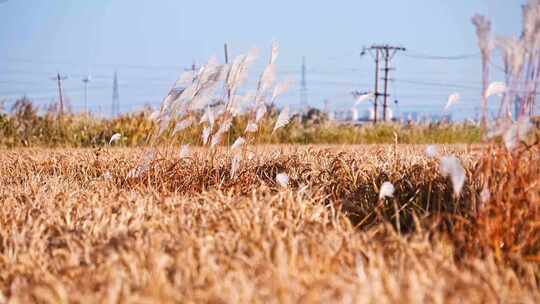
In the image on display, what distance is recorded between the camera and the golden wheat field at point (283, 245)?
79.7 inches

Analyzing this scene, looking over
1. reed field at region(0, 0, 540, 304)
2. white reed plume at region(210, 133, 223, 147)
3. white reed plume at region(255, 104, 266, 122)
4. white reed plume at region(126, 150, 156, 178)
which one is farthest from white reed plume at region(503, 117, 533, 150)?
white reed plume at region(126, 150, 156, 178)

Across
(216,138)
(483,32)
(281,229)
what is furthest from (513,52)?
(216,138)

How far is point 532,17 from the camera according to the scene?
2.85 meters

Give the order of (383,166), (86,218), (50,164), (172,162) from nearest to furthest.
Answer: (86,218) → (383,166) → (172,162) → (50,164)

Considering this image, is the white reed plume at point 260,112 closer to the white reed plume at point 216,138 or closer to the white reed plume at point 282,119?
the white reed plume at point 282,119

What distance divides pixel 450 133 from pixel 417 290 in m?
16.5

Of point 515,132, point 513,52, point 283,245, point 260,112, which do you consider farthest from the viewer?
point 260,112

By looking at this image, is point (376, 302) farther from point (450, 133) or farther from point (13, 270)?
point (450, 133)

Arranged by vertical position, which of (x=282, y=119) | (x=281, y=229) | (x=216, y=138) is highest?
(x=282, y=119)

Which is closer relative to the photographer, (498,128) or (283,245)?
(283,245)

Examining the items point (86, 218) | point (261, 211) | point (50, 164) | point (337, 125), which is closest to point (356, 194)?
point (261, 211)

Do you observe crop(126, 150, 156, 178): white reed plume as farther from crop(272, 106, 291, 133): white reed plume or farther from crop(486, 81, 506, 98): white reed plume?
crop(486, 81, 506, 98): white reed plume

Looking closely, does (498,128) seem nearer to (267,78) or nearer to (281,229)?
(281,229)

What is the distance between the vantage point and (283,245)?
2488 mm
